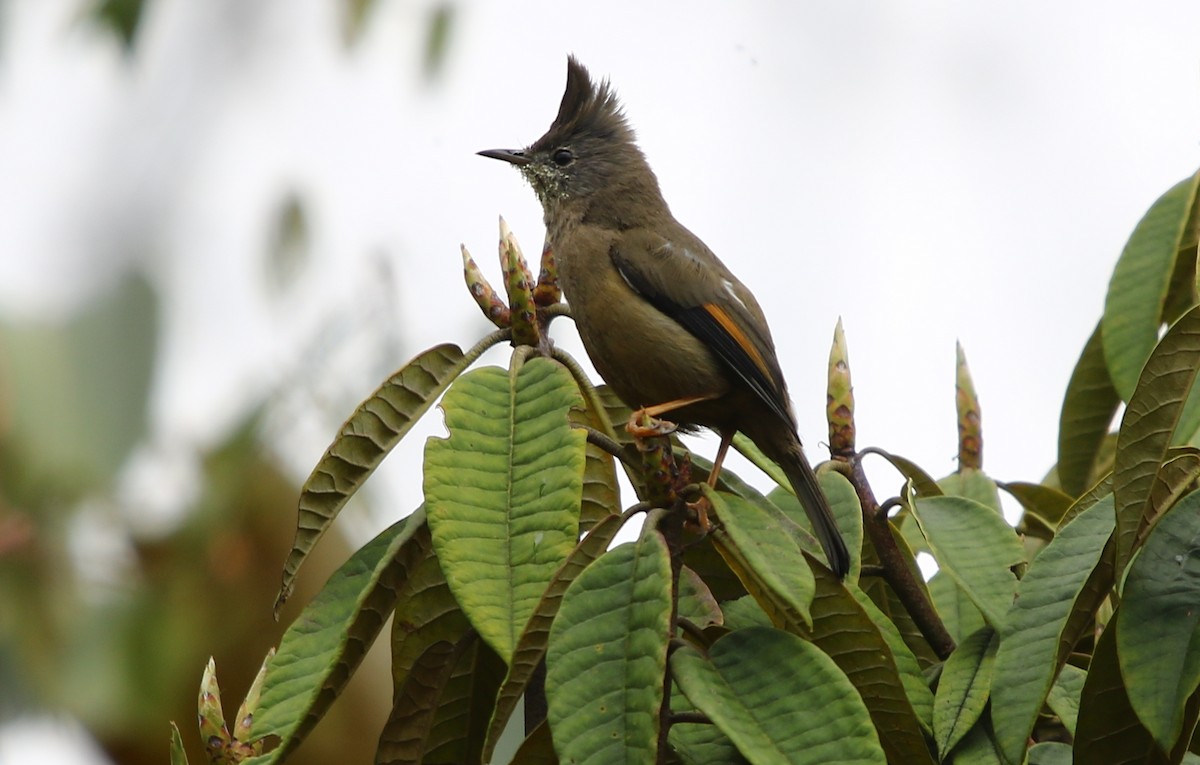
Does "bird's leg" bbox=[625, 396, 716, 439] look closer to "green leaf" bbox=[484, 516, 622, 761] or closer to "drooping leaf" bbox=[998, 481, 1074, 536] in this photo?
"green leaf" bbox=[484, 516, 622, 761]

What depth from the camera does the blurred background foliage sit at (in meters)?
2.03

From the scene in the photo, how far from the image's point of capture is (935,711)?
82.7 inches

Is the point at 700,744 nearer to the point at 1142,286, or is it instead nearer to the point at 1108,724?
the point at 1108,724

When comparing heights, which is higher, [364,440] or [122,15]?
[122,15]

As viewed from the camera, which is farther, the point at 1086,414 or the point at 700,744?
the point at 1086,414

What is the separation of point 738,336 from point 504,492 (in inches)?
68.2

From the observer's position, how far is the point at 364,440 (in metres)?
2.34

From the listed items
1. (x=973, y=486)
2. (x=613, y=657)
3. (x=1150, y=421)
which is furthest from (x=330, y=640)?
(x=973, y=486)

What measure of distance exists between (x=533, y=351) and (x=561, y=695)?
2.65 ft

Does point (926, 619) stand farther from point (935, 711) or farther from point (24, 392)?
point (24, 392)

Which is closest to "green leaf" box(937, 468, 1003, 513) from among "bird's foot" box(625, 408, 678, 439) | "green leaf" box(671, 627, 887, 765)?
"bird's foot" box(625, 408, 678, 439)

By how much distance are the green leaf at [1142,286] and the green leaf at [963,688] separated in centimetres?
90

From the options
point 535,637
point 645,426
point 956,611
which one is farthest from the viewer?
point 956,611

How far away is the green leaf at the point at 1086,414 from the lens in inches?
124
